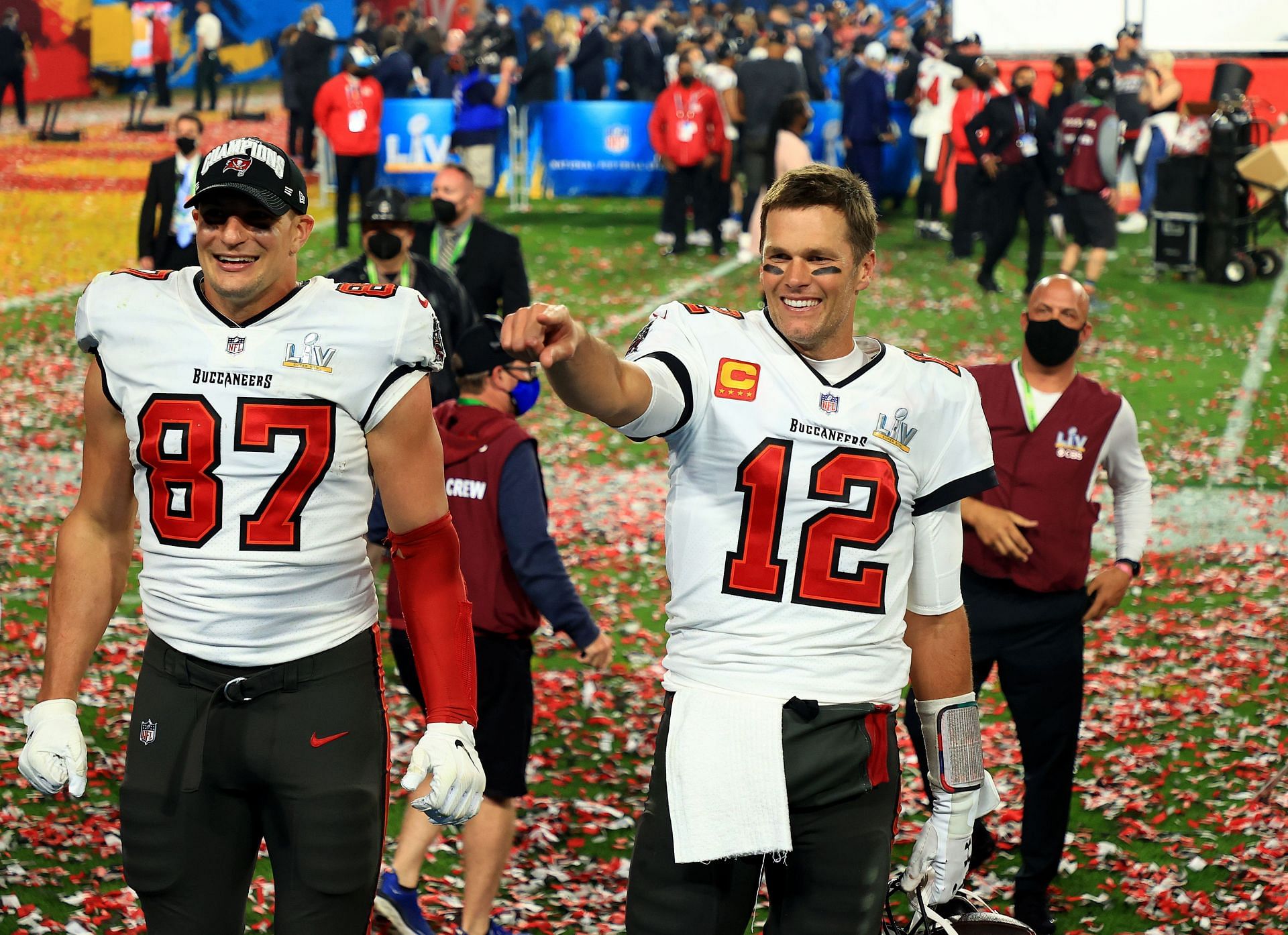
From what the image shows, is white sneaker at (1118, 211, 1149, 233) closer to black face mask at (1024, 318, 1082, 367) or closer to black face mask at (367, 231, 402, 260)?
black face mask at (367, 231, 402, 260)

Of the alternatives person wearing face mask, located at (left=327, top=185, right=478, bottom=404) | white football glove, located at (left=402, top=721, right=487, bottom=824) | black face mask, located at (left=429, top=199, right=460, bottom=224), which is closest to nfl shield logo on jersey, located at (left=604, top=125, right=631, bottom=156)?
black face mask, located at (left=429, top=199, right=460, bottom=224)

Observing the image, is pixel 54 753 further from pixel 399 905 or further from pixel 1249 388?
pixel 1249 388

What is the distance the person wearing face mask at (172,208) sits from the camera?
39.7 feet

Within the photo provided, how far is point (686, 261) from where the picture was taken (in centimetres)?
1994

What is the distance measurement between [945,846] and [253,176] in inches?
95.5

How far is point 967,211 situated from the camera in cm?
1952

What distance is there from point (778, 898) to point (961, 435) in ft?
4.00

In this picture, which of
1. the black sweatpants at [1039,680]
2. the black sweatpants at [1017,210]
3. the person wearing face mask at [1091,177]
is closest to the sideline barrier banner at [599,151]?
the black sweatpants at [1017,210]

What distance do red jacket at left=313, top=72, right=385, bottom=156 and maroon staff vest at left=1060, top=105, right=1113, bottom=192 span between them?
26.3ft

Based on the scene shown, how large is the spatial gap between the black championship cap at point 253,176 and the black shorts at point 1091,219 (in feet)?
48.6

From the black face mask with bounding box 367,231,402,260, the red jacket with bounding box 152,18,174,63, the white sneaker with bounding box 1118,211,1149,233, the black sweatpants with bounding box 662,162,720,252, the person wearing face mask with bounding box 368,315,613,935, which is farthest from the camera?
the red jacket with bounding box 152,18,174,63

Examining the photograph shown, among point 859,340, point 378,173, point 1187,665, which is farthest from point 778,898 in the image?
point 378,173

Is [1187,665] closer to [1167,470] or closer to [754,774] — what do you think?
[1167,470]

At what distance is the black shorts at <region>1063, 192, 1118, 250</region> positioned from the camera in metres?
17.6
